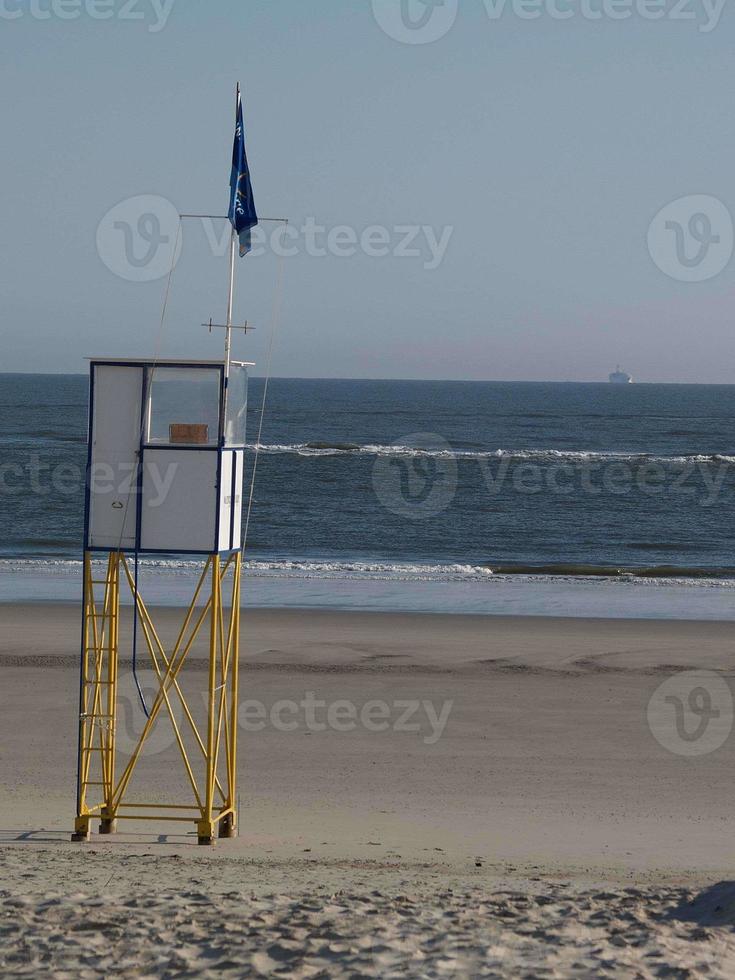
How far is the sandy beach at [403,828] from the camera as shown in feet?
23.7

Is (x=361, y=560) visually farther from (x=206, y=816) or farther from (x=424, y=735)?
(x=206, y=816)

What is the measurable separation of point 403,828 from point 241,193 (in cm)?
535

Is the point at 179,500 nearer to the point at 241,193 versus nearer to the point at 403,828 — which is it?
the point at 241,193

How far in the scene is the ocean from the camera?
2692cm

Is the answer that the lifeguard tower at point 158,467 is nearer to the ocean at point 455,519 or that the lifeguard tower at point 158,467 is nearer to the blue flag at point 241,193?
the blue flag at point 241,193

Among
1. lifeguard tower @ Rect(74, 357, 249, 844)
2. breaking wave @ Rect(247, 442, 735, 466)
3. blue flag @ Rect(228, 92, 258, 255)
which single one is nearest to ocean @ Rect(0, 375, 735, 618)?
breaking wave @ Rect(247, 442, 735, 466)

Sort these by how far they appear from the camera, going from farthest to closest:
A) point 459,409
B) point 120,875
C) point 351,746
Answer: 1. point 459,409
2. point 351,746
3. point 120,875

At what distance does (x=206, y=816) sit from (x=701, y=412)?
125785 millimetres

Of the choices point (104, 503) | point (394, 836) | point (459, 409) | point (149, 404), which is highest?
point (459, 409)

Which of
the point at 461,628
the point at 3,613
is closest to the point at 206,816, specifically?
the point at 461,628

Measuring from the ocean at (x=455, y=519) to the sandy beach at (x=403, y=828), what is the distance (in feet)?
22.2

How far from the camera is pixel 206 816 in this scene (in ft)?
33.0

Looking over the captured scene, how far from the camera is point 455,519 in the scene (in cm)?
4394

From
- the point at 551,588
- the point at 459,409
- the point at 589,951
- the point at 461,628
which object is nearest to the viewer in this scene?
the point at 589,951
